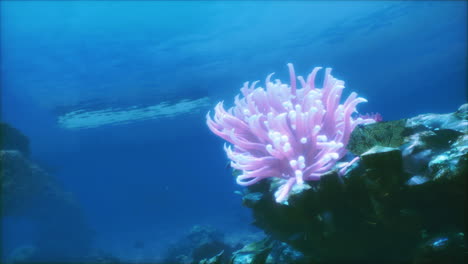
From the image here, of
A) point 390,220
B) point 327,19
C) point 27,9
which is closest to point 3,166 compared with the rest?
point 27,9

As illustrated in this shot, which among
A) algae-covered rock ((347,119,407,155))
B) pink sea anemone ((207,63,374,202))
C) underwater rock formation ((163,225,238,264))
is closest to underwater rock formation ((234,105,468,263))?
algae-covered rock ((347,119,407,155))

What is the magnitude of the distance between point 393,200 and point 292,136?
1.05m

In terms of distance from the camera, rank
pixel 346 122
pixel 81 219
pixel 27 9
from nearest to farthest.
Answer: pixel 346 122 → pixel 27 9 → pixel 81 219

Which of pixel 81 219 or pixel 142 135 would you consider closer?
pixel 81 219

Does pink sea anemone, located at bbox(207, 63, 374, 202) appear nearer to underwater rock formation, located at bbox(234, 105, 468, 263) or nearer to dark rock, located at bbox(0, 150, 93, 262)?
underwater rock formation, located at bbox(234, 105, 468, 263)

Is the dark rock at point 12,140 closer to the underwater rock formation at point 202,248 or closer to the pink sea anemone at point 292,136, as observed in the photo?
the underwater rock formation at point 202,248

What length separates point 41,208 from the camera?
Result: 18.0 metres

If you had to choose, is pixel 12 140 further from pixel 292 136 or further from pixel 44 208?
pixel 292 136

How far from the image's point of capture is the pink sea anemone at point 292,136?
105 inches

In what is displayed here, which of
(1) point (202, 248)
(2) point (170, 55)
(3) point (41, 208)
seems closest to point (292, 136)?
(1) point (202, 248)

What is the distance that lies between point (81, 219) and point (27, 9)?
14.9 meters

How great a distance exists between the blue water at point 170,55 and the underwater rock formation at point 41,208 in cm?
145

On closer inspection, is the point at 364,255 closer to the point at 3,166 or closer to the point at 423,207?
the point at 423,207

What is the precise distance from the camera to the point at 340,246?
269 cm
